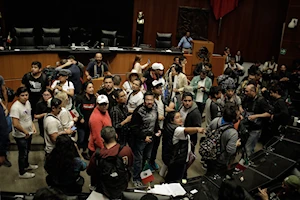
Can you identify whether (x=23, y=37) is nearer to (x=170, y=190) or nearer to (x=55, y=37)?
(x=55, y=37)

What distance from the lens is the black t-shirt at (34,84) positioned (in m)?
5.14

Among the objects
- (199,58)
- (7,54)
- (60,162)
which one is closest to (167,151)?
(60,162)

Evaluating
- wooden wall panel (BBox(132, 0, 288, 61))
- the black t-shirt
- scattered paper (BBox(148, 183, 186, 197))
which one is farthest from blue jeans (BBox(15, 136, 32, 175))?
wooden wall panel (BBox(132, 0, 288, 61))

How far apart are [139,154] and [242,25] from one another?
33.0 feet

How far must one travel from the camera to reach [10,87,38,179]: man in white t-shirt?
4.02m

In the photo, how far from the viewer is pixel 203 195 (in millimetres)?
3111

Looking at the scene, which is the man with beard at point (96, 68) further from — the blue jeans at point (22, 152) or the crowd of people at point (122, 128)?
the blue jeans at point (22, 152)

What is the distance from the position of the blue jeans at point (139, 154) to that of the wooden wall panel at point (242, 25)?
8.18 metres

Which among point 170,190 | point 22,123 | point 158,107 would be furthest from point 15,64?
point 170,190

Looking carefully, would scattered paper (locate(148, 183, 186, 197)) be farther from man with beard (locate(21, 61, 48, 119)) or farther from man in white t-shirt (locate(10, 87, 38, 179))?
man with beard (locate(21, 61, 48, 119))

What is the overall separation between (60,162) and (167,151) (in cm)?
140

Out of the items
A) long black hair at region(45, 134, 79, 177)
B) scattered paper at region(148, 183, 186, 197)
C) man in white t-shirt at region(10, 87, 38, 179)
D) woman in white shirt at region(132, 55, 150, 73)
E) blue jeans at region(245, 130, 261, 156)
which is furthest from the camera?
woman in white shirt at region(132, 55, 150, 73)

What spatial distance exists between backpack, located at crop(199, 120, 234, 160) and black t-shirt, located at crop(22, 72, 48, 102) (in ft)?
9.61

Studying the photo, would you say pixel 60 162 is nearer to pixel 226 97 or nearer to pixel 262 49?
pixel 226 97
